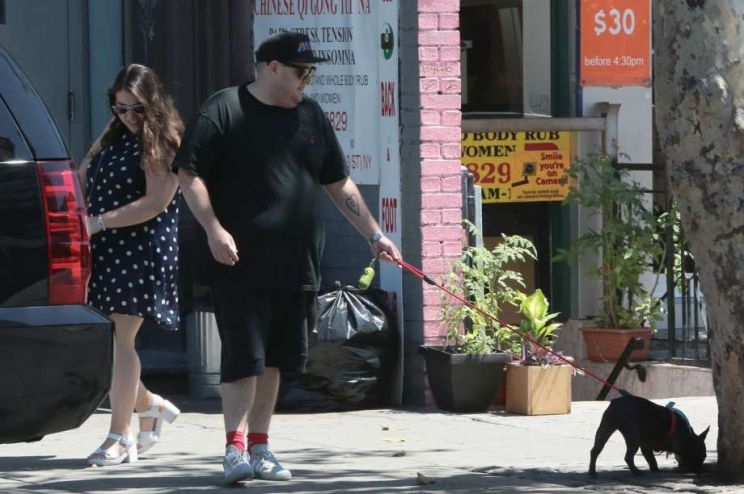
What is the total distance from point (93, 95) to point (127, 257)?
2.78m

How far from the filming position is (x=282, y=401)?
8703mm

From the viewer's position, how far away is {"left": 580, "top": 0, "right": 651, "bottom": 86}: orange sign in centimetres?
1071

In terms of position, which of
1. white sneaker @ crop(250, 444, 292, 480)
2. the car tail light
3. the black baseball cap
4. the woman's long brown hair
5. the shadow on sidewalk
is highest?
the black baseball cap

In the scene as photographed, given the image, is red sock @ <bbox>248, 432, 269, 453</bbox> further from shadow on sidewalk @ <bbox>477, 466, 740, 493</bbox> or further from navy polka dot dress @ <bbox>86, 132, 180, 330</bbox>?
shadow on sidewalk @ <bbox>477, 466, 740, 493</bbox>

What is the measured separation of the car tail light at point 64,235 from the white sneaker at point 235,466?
4.66 ft

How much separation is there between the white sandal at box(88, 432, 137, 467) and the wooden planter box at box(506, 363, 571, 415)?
7.40ft

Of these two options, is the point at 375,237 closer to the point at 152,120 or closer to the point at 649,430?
the point at 152,120

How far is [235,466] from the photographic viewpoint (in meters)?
6.38

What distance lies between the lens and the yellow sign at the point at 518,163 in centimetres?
1067

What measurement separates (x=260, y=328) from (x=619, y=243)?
4112mm

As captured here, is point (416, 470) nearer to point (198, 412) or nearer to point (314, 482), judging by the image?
point (314, 482)

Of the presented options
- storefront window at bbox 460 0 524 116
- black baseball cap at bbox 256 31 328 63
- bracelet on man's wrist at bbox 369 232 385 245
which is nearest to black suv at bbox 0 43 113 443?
black baseball cap at bbox 256 31 328 63

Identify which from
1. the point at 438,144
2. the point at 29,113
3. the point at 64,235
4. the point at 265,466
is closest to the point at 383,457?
the point at 265,466

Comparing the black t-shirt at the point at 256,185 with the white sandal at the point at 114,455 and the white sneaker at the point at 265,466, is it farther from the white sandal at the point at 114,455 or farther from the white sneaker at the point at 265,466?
the white sandal at the point at 114,455
